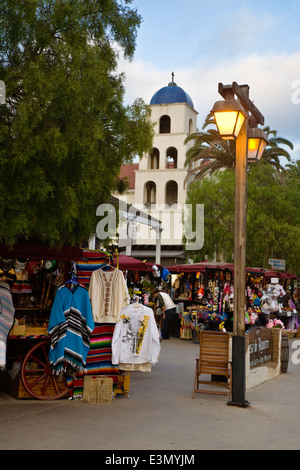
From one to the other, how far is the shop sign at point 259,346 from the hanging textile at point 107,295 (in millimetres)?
3056

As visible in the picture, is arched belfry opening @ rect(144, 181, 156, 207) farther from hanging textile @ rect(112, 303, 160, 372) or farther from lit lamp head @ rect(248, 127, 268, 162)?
hanging textile @ rect(112, 303, 160, 372)

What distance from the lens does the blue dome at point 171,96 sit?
4000cm

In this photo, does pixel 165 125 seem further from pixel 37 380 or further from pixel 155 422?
pixel 155 422

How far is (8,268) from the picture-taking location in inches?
364

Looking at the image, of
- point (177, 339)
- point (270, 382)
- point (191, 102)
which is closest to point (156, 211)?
point (191, 102)

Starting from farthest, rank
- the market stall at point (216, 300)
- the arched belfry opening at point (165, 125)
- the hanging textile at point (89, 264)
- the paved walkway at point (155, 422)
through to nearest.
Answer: the arched belfry opening at point (165, 125)
the market stall at point (216, 300)
the hanging textile at point (89, 264)
the paved walkway at point (155, 422)

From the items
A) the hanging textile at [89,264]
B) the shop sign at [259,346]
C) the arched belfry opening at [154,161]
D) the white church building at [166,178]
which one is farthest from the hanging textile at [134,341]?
the arched belfry opening at [154,161]

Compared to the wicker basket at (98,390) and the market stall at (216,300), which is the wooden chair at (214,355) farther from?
the market stall at (216,300)

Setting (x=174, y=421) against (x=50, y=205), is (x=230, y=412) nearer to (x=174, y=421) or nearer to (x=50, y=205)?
(x=174, y=421)

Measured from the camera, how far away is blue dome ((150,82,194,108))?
4000cm

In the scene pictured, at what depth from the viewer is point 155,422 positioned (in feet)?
24.6

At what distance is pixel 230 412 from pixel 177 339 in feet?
39.8

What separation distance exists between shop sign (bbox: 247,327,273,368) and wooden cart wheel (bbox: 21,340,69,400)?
3946 mm

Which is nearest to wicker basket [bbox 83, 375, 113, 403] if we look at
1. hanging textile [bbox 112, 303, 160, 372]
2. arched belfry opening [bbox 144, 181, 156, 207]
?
hanging textile [bbox 112, 303, 160, 372]
